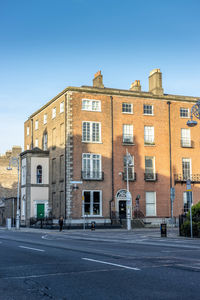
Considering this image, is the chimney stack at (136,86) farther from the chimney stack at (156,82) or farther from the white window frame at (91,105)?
the white window frame at (91,105)

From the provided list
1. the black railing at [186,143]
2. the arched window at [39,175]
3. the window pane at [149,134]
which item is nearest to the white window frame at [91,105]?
the window pane at [149,134]

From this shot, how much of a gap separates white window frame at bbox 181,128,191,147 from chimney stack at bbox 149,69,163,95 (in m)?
5.22

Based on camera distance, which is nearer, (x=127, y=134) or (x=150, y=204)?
(x=150, y=204)

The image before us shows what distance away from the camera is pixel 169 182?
155 feet

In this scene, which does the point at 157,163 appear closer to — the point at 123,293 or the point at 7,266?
the point at 7,266

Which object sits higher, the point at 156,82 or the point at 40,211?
the point at 156,82

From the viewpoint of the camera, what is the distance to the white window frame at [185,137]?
48469mm

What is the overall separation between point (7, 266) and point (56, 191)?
1405 inches

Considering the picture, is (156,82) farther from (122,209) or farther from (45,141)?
(122,209)

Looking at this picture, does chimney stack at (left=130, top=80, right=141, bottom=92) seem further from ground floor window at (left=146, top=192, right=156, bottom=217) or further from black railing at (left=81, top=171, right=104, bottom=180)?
ground floor window at (left=146, top=192, right=156, bottom=217)

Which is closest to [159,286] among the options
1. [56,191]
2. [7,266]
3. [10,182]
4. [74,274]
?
[74,274]

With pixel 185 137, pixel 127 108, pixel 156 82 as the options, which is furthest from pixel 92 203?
pixel 156 82

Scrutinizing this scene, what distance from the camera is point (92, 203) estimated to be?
43812 mm

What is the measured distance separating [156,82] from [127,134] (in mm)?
7941
